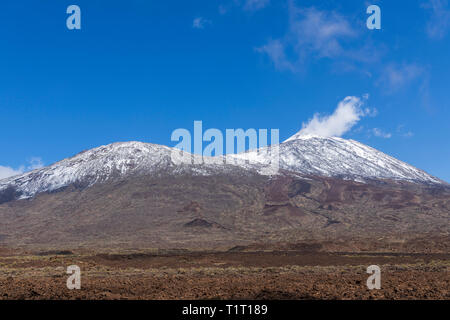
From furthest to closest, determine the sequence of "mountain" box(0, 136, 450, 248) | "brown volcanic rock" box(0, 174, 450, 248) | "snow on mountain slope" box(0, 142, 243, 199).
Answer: "snow on mountain slope" box(0, 142, 243, 199)
"mountain" box(0, 136, 450, 248)
"brown volcanic rock" box(0, 174, 450, 248)

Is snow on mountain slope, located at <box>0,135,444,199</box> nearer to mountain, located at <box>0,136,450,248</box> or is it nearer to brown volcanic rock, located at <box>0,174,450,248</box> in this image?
mountain, located at <box>0,136,450,248</box>

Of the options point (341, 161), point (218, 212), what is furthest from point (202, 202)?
point (341, 161)

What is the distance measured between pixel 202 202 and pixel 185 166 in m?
32.9

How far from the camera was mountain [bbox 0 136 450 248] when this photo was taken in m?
79.8

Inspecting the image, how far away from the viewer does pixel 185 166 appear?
139875 millimetres

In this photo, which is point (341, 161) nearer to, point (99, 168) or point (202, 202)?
point (202, 202)

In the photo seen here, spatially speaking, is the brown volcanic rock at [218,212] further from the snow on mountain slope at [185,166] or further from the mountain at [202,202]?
the snow on mountain slope at [185,166]

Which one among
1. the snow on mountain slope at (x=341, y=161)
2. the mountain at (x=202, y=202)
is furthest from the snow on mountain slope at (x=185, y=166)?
the mountain at (x=202, y=202)

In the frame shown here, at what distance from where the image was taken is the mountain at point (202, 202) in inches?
3140

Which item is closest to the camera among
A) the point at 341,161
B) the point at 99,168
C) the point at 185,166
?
the point at 99,168

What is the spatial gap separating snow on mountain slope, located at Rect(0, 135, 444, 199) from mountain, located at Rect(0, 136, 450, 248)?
57 centimetres

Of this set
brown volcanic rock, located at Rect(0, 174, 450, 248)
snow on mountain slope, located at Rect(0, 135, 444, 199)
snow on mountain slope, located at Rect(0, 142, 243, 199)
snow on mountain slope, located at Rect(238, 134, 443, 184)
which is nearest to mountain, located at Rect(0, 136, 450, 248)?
brown volcanic rock, located at Rect(0, 174, 450, 248)
